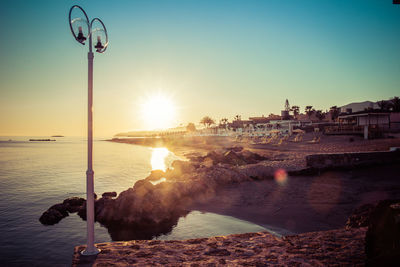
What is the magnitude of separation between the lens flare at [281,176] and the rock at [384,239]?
9.30 m

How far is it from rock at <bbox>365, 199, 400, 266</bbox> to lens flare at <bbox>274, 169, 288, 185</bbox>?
9298 mm

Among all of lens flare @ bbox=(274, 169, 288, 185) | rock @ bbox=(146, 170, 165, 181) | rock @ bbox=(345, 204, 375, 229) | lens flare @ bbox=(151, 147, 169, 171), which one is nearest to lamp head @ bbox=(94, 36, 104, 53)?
rock @ bbox=(345, 204, 375, 229)

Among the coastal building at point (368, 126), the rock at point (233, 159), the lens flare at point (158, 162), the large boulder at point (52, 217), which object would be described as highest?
the coastal building at point (368, 126)

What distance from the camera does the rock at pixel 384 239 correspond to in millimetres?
2393

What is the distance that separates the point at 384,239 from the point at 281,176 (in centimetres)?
1089

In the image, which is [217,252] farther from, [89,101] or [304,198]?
[304,198]

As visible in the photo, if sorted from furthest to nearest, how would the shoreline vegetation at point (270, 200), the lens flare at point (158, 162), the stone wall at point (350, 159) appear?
the lens flare at point (158, 162)
the stone wall at point (350, 159)
the shoreline vegetation at point (270, 200)

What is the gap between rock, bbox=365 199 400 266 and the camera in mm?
2393

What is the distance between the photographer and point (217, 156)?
21.4 m

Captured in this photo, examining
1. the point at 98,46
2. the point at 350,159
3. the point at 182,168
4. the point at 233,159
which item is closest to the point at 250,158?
the point at 233,159

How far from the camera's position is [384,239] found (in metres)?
2.66

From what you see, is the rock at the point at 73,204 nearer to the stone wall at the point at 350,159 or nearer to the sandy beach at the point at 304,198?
the sandy beach at the point at 304,198

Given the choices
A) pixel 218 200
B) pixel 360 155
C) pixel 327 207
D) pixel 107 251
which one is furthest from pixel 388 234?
pixel 360 155

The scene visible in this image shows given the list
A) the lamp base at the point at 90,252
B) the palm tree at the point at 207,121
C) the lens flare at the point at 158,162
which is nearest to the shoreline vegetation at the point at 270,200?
the lamp base at the point at 90,252
